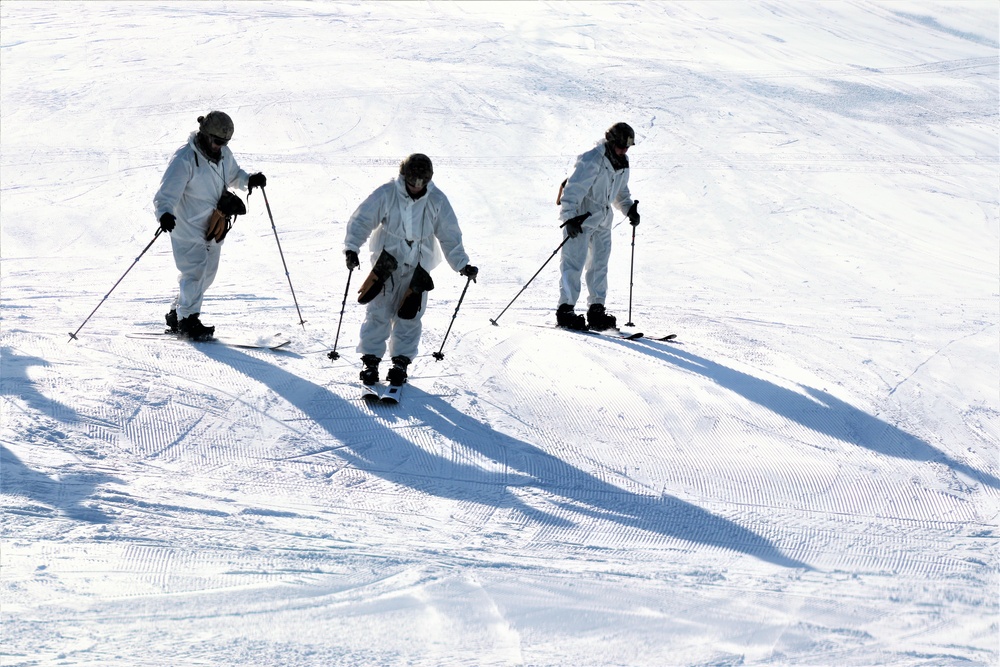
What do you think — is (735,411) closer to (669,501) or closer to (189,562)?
(669,501)

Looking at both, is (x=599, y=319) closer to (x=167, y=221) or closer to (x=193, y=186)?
(x=193, y=186)

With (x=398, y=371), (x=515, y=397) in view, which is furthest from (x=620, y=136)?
(x=398, y=371)

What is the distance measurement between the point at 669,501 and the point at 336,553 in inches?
75.1

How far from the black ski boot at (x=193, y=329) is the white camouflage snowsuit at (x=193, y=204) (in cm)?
4

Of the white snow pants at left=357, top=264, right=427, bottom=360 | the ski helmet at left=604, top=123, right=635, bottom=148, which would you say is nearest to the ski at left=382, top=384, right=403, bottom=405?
the white snow pants at left=357, top=264, right=427, bottom=360

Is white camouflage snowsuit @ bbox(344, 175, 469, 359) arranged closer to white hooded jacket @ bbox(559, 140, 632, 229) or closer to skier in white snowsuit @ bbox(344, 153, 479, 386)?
skier in white snowsuit @ bbox(344, 153, 479, 386)

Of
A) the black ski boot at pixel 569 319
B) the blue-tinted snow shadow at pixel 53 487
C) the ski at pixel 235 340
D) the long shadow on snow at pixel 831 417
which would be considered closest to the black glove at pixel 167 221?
the ski at pixel 235 340

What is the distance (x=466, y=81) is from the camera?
53.8ft

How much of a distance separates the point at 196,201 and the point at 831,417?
4.69 m

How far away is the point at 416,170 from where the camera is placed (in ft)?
21.4

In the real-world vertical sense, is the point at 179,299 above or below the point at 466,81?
below

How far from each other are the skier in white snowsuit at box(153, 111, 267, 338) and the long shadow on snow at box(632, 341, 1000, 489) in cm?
346

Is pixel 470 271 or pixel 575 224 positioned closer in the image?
pixel 470 271

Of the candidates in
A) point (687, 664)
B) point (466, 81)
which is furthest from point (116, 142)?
point (687, 664)
